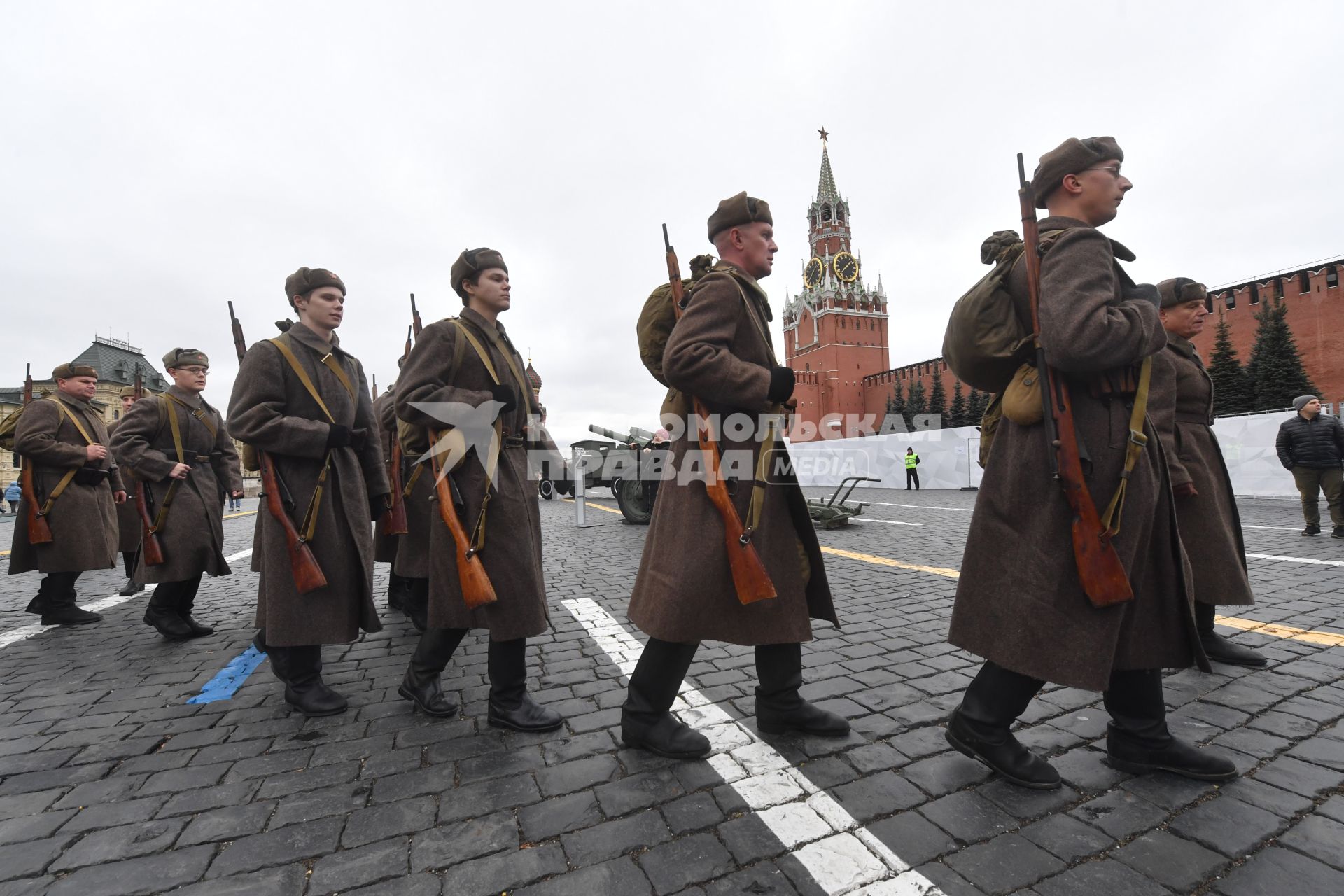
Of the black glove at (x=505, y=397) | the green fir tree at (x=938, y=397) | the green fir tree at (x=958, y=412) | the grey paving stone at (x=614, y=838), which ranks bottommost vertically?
the grey paving stone at (x=614, y=838)

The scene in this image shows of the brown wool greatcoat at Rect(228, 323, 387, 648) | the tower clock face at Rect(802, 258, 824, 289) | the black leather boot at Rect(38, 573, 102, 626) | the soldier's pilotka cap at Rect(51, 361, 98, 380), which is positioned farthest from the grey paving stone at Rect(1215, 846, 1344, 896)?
the tower clock face at Rect(802, 258, 824, 289)

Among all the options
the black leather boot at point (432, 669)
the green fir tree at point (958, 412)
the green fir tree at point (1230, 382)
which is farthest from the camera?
the green fir tree at point (958, 412)

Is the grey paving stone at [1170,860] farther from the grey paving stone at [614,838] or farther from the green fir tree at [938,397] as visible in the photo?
the green fir tree at [938,397]

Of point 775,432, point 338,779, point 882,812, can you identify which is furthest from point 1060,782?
point 338,779

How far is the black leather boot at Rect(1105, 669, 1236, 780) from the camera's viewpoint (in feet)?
6.56

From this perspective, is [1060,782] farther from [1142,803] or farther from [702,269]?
[702,269]

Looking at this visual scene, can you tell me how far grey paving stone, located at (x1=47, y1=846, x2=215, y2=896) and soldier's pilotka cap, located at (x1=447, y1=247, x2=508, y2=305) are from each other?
2249 mm

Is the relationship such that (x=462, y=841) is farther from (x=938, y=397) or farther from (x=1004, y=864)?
(x=938, y=397)

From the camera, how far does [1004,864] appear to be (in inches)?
64.9

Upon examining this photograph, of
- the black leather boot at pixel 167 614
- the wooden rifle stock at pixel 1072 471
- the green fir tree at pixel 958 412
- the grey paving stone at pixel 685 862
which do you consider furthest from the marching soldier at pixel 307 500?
the green fir tree at pixel 958 412

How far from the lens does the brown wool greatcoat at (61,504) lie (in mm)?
4996

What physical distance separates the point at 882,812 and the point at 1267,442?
1698 cm

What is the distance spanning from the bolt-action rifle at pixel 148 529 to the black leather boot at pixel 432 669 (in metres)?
2.59

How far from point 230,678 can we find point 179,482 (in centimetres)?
164
